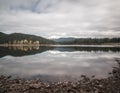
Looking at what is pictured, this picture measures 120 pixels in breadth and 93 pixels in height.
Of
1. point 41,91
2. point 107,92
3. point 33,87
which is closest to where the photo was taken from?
point 107,92

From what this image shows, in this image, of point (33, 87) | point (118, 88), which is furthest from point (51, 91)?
point (118, 88)

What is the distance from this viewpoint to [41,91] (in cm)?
1408

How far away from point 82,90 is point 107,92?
1.96 m

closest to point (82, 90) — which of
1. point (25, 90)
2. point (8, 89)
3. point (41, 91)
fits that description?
point (41, 91)

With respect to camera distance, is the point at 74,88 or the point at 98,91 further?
the point at 74,88

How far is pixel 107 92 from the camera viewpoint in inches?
516

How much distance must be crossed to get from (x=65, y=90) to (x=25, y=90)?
10.4ft

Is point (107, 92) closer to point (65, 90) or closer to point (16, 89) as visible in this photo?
point (65, 90)

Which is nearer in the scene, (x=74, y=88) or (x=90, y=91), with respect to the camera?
(x=90, y=91)

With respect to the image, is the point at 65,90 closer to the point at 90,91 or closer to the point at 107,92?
the point at 90,91

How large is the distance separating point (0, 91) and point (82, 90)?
20.6 feet

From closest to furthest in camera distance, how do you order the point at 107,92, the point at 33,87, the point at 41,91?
1. the point at 107,92
2. the point at 41,91
3. the point at 33,87

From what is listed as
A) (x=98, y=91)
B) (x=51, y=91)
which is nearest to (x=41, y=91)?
(x=51, y=91)

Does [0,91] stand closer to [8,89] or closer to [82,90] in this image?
[8,89]
